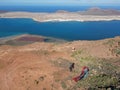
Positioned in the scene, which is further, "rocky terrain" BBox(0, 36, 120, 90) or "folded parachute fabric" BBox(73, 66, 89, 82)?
"folded parachute fabric" BBox(73, 66, 89, 82)

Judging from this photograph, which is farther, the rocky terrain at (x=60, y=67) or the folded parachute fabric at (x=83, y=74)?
the folded parachute fabric at (x=83, y=74)

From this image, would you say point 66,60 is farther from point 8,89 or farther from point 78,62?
point 8,89

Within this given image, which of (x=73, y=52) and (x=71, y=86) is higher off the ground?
(x=73, y=52)

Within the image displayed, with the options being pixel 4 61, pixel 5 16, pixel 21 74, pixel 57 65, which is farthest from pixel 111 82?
pixel 5 16

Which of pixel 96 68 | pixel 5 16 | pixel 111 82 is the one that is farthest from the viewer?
pixel 5 16

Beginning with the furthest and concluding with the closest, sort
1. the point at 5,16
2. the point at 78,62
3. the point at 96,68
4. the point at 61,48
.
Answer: the point at 5,16 < the point at 61,48 < the point at 78,62 < the point at 96,68

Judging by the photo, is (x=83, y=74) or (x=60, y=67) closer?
(x=83, y=74)

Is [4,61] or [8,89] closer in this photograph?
[8,89]
